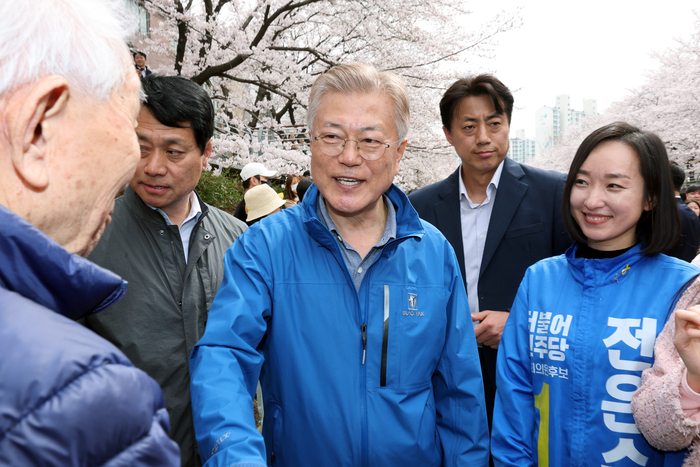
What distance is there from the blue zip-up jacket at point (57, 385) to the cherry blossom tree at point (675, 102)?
21137 millimetres

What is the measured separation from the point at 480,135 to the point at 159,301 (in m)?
2.21

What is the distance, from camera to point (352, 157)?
6.13ft

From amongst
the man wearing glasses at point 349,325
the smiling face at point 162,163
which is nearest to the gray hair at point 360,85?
the man wearing glasses at point 349,325

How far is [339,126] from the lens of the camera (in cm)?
188

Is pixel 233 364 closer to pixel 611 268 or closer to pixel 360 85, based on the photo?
pixel 360 85

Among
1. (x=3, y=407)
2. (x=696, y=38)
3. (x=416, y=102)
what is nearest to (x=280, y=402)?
(x=3, y=407)

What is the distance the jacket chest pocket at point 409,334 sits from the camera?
164 cm

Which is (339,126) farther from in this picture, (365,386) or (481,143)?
(481,143)

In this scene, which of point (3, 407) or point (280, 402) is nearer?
point (3, 407)

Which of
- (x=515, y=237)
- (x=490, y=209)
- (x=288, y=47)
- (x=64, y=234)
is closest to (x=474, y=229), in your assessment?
(x=490, y=209)

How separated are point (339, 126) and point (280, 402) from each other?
1.06 meters

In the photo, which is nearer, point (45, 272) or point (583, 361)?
point (45, 272)

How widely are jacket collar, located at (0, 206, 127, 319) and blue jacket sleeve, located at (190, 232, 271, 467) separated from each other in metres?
0.64

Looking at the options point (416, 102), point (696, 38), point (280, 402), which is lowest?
point (280, 402)
